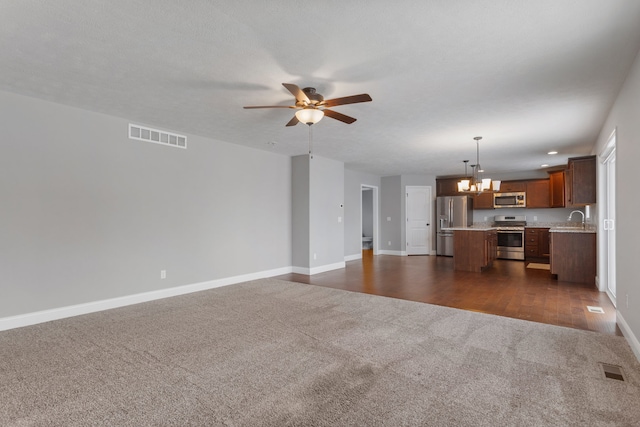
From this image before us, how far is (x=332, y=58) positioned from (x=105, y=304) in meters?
4.01

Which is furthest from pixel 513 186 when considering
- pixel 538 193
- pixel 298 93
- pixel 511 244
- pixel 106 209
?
pixel 106 209

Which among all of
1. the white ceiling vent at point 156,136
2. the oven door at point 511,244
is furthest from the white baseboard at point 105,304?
the oven door at point 511,244

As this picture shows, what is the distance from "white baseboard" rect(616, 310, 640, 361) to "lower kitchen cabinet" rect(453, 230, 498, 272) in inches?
131

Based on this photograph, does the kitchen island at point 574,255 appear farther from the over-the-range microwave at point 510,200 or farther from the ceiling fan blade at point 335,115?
the ceiling fan blade at point 335,115

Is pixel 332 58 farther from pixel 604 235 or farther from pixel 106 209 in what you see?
pixel 604 235

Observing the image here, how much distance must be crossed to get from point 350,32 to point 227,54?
1.02m

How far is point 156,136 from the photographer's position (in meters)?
4.83

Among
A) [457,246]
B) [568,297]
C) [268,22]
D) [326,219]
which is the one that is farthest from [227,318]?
[457,246]

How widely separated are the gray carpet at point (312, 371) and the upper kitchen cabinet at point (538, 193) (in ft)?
21.4

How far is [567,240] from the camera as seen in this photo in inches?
231

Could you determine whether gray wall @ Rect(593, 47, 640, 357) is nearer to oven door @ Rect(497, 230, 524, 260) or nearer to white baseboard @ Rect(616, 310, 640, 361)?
white baseboard @ Rect(616, 310, 640, 361)

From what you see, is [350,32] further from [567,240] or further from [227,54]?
[567,240]

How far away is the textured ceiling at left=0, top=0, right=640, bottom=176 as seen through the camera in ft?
7.08

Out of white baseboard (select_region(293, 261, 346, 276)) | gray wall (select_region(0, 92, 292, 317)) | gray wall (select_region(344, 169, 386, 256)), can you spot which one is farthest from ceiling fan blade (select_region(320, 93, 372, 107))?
gray wall (select_region(344, 169, 386, 256))
